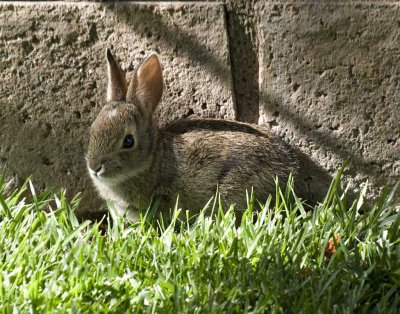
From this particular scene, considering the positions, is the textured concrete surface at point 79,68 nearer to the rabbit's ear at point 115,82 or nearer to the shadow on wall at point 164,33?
the shadow on wall at point 164,33

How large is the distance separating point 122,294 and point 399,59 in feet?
6.39

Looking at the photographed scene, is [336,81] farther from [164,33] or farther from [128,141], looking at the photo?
[128,141]

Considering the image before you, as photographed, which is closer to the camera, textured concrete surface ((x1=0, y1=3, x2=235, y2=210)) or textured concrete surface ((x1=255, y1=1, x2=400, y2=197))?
textured concrete surface ((x1=255, y1=1, x2=400, y2=197))

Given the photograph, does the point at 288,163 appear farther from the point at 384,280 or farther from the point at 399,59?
the point at 384,280

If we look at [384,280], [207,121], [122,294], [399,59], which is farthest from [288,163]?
[122,294]

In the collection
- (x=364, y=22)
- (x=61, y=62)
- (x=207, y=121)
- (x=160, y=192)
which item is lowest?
(x=160, y=192)

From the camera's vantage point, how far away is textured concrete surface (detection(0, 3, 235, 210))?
409cm

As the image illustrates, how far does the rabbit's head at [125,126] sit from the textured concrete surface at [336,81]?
0.59 metres

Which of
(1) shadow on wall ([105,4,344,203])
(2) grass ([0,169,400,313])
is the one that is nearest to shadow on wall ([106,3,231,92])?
(1) shadow on wall ([105,4,344,203])

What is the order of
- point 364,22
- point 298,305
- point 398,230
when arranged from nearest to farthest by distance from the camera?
1. point 298,305
2. point 398,230
3. point 364,22

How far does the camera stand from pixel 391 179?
13.3 ft

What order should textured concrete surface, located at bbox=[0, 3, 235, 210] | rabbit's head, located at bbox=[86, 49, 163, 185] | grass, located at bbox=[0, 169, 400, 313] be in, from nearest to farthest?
1. grass, located at bbox=[0, 169, 400, 313]
2. rabbit's head, located at bbox=[86, 49, 163, 185]
3. textured concrete surface, located at bbox=[0, 3, 235, 210]

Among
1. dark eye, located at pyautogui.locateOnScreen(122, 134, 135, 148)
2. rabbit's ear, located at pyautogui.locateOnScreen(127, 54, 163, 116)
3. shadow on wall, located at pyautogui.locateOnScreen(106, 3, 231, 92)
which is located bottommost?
dark eye, located at pyautogui.locateOnScreen(122, 134, 135, 148)

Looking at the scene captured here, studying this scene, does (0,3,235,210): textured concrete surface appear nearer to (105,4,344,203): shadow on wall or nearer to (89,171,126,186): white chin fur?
(105,4,344,203): shadow on wall
